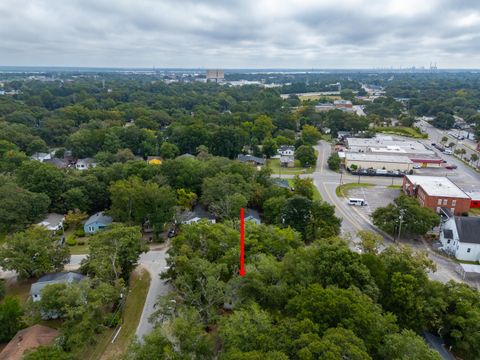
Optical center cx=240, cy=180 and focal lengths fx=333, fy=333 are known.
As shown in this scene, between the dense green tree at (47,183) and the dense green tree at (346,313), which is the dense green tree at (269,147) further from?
the dense green tree at (346,313)

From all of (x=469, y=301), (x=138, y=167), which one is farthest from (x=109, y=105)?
(x=469, y=301)

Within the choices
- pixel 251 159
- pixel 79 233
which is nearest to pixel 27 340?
pixel 79 233

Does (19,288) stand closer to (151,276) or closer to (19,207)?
(19,207)

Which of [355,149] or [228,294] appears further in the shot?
[355,149]

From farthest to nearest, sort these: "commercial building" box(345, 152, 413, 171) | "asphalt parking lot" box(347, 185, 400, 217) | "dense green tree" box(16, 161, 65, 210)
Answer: "commercial building" box(345, 152, 413, 171) < "asphalt parking lot" box(347, 185, 400, 217) < "dense green tree" box(16, 161, 65, 210)

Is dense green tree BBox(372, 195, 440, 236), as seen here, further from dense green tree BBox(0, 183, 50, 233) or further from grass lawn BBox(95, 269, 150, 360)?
dense green tree BBox(0, 183, 50, 233)

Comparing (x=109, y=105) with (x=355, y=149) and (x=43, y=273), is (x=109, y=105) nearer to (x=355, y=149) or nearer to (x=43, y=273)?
(x=355, y=149)

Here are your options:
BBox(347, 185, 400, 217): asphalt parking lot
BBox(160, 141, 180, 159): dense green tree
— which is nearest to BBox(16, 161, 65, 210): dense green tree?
BBox(160, 141, 180, 159): dense green tree
